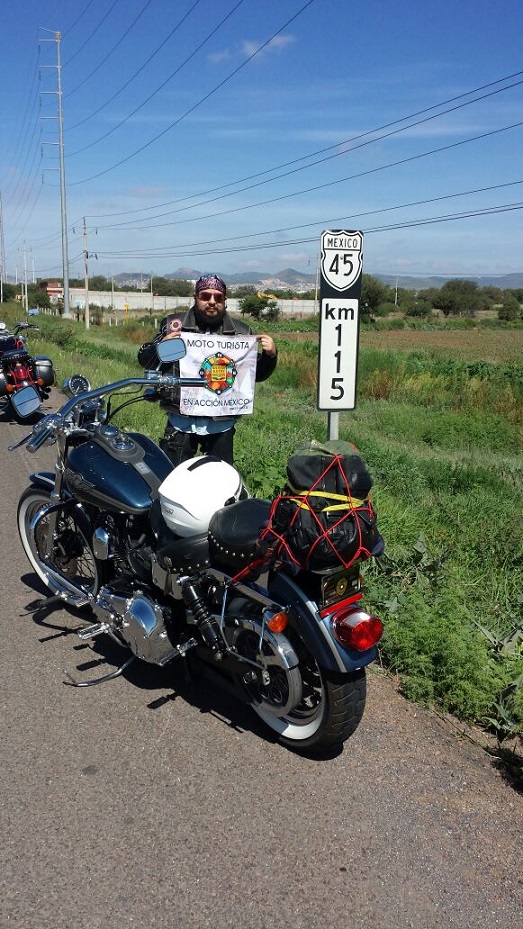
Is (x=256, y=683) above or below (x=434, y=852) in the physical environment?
above

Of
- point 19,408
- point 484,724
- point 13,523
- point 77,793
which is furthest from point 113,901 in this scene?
point 13,523

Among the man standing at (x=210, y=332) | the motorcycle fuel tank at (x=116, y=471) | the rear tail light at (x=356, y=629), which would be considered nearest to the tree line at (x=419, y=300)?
the man standing at (x=210, y=332)

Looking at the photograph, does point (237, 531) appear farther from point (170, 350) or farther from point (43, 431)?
point (43, 431)

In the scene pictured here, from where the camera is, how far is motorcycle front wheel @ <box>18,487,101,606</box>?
13.3ft

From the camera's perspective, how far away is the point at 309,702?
323 centimetres

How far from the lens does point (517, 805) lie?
2.78 metres

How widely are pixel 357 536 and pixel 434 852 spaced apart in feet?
3.62

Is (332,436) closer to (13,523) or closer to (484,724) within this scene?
(484,724)

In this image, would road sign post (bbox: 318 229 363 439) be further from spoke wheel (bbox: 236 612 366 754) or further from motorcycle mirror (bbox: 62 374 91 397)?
spoke wheel (bbox: 236 612 366 754)

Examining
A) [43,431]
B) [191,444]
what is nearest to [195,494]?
[43,431]

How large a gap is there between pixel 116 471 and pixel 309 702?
141 cm

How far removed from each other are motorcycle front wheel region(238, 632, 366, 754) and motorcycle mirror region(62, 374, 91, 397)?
1711 mm

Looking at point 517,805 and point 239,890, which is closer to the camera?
point 239,890

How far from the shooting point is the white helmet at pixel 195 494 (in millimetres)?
3102
